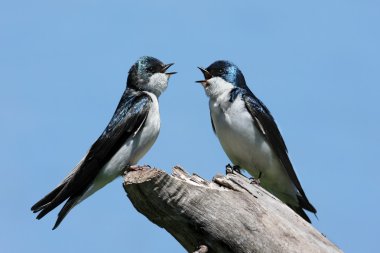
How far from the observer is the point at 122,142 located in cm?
642

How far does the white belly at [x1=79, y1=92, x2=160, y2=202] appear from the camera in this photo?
6324 millimetres

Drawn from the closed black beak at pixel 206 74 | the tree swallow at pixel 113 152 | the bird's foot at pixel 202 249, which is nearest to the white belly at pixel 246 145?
the closed black beak at pixel 206 74

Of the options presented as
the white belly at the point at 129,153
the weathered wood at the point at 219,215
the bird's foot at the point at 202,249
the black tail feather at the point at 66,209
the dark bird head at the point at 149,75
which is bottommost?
the bird's foot at the point at 202,249

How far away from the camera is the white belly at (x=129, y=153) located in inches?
249

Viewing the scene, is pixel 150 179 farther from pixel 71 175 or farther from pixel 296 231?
pixel 71 175

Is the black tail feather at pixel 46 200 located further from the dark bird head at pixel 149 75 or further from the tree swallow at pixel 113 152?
the dark bird head at pixel 149 75

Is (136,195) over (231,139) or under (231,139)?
under

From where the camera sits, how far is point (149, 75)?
713cm

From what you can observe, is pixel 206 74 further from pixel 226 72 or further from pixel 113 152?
pixel 113 152

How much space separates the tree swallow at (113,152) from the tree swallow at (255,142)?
599 mm

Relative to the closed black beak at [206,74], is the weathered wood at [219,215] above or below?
below

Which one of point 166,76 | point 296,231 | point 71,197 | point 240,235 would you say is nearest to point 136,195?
point 240,235

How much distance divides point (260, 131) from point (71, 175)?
1.72 metres

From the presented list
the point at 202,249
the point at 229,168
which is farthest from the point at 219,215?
the point at 229,168
